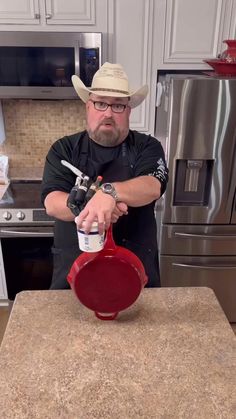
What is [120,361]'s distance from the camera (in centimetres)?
83

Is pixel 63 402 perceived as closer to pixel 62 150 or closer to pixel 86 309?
pixel 86 309

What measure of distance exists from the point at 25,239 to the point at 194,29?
5.36ft

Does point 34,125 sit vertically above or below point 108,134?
below

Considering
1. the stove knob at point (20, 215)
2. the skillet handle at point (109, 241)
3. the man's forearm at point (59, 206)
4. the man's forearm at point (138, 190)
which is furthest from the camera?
the stove knob at point (20, 215)

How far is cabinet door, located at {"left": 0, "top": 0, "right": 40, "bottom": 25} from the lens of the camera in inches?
78.1

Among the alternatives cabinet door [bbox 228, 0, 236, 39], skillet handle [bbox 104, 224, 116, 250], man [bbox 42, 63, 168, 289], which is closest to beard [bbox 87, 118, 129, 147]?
man [bbox 42, 63, 168, 289]

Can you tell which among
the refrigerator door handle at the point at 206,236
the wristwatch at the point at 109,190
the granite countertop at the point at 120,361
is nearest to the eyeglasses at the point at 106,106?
the wristwatch at the point at 109,190

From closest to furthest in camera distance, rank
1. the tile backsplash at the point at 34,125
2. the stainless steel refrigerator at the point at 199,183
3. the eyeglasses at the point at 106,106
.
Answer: the eyeglasses at the point at 106,106
the stainless steel refrigerator at the point at 199,183
the tile backsplash at the point at 34,125

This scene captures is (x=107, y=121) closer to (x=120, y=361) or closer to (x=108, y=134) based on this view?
(x=108, y=134)

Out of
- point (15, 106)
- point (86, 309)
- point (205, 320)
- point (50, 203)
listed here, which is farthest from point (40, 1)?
point (205, 320)

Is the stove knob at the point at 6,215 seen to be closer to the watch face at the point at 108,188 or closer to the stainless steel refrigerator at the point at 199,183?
the stainless steel refrigerator at the point at 199,183

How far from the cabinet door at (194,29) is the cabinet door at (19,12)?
75 centimetres

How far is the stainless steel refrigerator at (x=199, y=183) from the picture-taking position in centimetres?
193

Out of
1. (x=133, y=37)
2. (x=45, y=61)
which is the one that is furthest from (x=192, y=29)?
(x=45, y=61)
